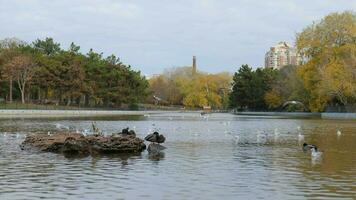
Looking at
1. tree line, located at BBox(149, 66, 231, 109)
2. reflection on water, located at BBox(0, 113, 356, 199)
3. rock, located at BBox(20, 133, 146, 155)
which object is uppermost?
tree line, located at BBox(149, 66, 231, 109)

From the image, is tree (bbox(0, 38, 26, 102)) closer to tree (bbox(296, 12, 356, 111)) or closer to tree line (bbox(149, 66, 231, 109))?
tree line (bbox(149, 66, 231, 109))

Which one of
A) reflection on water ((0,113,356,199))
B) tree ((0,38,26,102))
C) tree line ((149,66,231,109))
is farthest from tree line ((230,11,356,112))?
tree line ((149,66,231,109))

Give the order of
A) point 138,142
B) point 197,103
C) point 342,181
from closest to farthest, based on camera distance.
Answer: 1. point 342,181
2. point 138,142
3. point 197,103

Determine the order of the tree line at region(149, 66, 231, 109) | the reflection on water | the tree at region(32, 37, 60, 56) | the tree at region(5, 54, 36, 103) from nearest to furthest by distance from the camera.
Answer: the reflection on water
the tree at region(5, 54, 36, 103)
the tree at region(32, 37, 60, 56)
the tree line at region(149, 66, 231, 109)

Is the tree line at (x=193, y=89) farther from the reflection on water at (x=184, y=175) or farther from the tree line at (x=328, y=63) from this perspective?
the reflection on water at (x=184, y=175)

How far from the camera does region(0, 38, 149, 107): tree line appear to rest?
87.5 metres

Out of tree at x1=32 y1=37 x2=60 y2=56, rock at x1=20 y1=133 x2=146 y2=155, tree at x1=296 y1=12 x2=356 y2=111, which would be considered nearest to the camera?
rock at x1=20 y1=133 x2=146 y2=155

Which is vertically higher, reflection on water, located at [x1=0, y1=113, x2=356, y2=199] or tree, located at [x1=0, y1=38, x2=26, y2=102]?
tree, located at [x1=0, y1=38, x2=26, y2=102]

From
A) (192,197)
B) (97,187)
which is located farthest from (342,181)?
(97,187)

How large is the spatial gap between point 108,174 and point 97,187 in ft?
7.05

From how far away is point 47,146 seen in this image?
69.5 feet

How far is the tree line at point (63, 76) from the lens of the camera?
8750cm

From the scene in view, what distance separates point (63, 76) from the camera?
94.0m

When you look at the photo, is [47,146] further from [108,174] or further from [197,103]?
[197,103]
